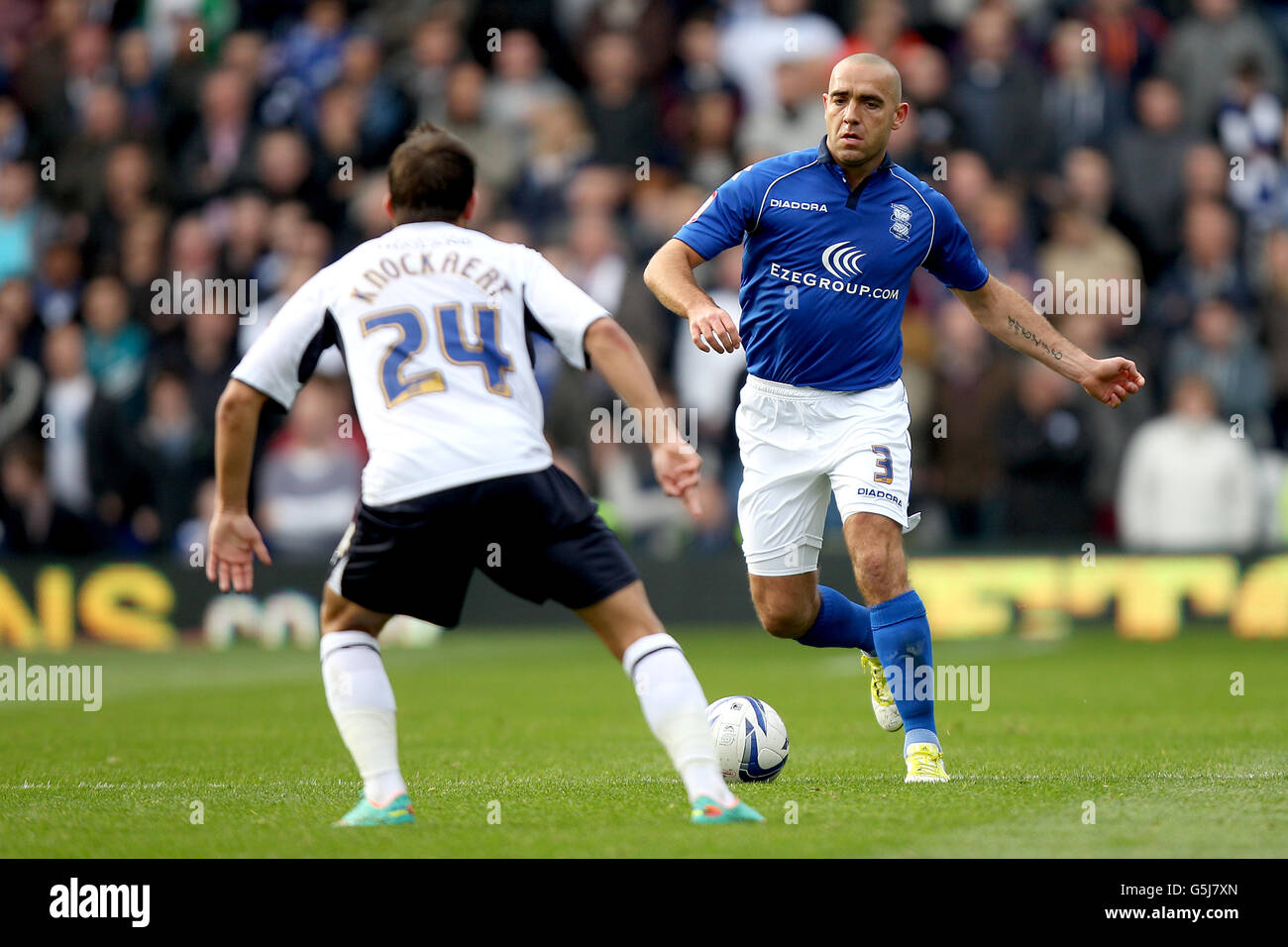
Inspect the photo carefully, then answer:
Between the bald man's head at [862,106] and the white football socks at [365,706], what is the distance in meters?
3.09

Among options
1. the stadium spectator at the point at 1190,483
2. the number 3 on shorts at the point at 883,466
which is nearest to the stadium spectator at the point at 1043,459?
the stadium spectator at the point at 1190,483

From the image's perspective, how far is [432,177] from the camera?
6.16 m

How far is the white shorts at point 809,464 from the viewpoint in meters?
7.75

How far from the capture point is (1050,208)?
671 inches

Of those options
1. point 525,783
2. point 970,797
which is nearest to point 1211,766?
point 970,797

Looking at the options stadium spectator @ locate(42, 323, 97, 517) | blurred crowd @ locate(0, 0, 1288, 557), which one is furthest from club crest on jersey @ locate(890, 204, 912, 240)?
stadium spectator @ locate(42, 323, 97, 517)

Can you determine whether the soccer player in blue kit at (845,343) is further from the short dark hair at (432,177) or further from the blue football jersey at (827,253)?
the short dark hair at (432,177)

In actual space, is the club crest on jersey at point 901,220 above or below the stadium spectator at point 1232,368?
below

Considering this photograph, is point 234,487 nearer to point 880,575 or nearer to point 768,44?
point 880,575

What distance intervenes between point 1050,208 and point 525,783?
1085 cm

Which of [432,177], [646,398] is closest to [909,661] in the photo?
[646,398]

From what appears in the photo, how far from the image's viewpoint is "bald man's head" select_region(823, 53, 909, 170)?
7.80m

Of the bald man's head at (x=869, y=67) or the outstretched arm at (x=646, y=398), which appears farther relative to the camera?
the bald man's head at (x=869, y=67)

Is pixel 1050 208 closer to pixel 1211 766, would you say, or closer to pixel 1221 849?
pixel 1211 766
